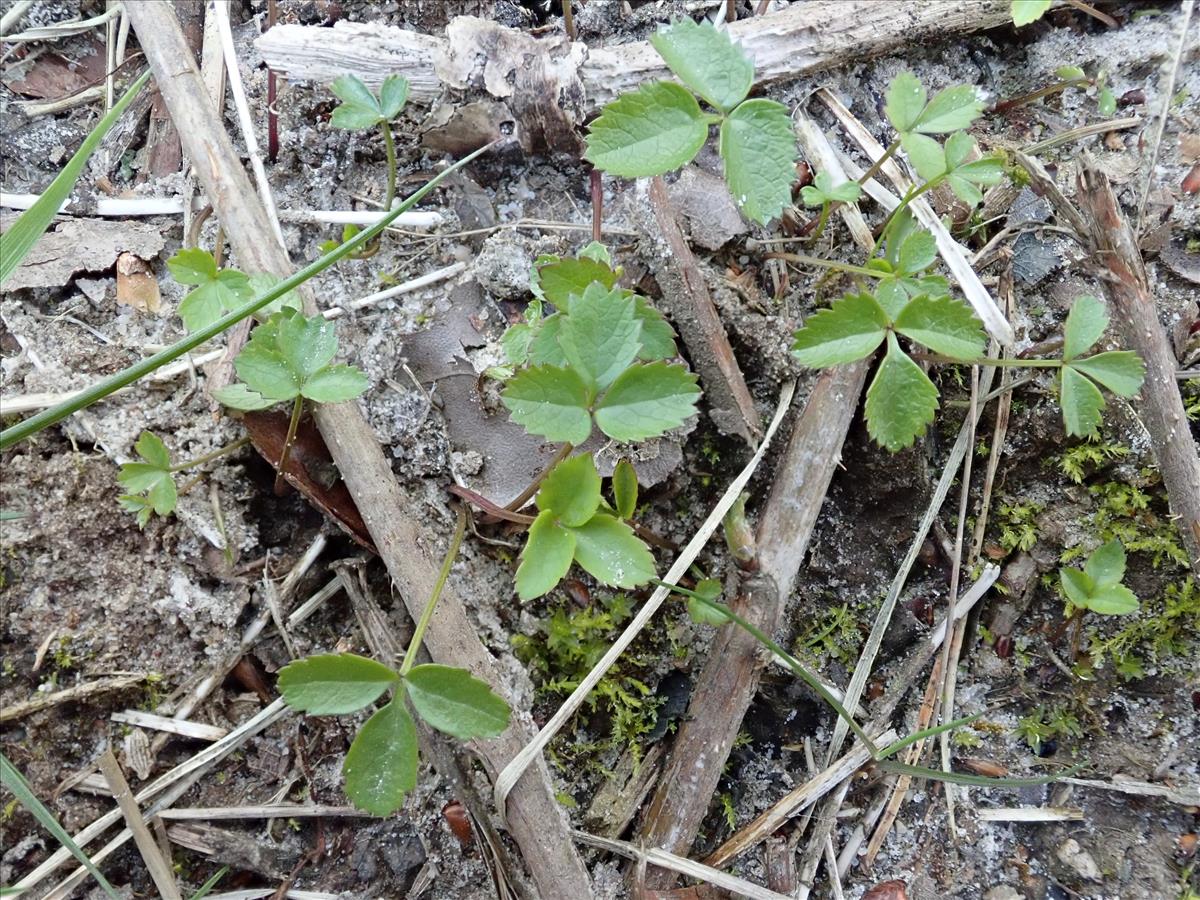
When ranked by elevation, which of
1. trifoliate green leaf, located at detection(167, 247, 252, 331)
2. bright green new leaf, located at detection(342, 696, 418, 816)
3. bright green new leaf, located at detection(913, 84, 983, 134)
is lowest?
bright green new leaf, located at detection(342, 696, 418, 816)

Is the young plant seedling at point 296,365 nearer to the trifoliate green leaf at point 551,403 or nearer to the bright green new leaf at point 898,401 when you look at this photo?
the trifoliate green leaf at point 551,403

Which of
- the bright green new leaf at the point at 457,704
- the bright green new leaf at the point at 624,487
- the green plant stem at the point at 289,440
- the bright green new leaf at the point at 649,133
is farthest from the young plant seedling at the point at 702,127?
the bright green new leaf at the point at 457,704

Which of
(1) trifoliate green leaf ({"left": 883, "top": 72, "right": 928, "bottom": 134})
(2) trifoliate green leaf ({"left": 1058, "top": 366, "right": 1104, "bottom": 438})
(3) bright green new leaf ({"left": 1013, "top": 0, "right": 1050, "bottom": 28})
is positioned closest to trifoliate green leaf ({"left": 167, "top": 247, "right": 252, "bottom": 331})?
(1) trifoliate green leaf ({"left": 883, "top": 72, "right": 928, "bottom": 134})

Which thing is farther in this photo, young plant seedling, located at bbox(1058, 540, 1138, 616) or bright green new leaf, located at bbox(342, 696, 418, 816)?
young plant seedling, located at bbox(1058, 540, 1138, 616)

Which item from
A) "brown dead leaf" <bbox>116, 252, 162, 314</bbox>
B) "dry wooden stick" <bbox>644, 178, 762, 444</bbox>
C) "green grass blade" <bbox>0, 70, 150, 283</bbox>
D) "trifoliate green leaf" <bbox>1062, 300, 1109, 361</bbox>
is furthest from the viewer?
"brown dead leaf" <bbox>116, 252, 162, 314</bbox>

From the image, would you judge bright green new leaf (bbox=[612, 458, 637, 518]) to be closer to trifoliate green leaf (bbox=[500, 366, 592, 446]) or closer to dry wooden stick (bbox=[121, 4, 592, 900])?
trifoliate green leaf (bbox=[500, 366, 592, 446])

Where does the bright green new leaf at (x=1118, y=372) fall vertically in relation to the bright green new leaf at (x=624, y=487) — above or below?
below

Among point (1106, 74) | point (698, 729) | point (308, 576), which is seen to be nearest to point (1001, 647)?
point (698, 729)
